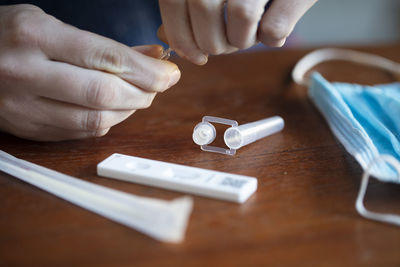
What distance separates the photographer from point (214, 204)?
1.52 feet

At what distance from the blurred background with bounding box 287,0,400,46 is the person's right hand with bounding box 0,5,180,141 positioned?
6.87 feet

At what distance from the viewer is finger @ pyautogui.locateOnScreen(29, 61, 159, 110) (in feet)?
1.83

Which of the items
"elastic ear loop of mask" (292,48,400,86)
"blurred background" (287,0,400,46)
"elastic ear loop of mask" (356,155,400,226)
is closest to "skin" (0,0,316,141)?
"elastic ear loop of mask" (356,155,400,226)

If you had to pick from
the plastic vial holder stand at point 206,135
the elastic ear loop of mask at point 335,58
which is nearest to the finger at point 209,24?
the plastic vial holder stand at point 206,135

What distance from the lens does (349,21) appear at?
8.33ft

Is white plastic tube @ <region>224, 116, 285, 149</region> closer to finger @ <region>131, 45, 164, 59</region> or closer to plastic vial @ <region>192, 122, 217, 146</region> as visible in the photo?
plastic vial @ <region>192, 122, 217, 146</region>

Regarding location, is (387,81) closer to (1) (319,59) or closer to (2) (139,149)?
(1) (319,59)

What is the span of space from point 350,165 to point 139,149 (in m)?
0.32

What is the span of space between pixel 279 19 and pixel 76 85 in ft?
1.03

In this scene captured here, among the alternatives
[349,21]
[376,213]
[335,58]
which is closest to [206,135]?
[376,213]

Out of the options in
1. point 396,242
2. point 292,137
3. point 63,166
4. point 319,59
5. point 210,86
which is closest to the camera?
point 396,242

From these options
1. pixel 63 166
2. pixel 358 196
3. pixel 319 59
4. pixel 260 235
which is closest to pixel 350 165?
pixel 358 196

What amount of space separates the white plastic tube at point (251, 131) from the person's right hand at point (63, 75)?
13cm

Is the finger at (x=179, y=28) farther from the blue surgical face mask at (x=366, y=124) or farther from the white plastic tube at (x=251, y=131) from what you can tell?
the blue surgical face mask at (x=366, y=124)
